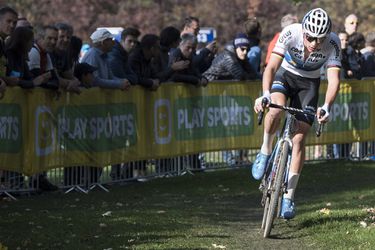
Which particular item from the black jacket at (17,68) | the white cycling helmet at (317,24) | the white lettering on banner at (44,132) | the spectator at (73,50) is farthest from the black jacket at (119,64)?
the white cycling helmet at (317,24)

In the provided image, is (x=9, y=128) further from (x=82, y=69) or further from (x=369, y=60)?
(x=369, y=60)

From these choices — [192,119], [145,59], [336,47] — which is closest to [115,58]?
[145,59]

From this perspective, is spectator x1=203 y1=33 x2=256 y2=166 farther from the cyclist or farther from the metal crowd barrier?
the cyclist

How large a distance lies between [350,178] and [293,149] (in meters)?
A: 6.10

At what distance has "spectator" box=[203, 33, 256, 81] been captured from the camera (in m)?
18.4

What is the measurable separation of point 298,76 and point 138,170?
5929 mm

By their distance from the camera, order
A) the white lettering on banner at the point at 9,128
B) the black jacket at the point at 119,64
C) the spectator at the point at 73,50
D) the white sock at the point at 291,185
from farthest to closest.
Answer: the black jacket at the point at 119,64 → the spectator at the point at 73,50 → the white lettering on banner at the point at 9,128 → the white sock at the point at 291,185

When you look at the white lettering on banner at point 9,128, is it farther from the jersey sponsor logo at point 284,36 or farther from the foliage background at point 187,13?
the foliage background at point 187,13

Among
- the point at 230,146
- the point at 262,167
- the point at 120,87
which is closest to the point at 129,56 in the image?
the point at 120,87

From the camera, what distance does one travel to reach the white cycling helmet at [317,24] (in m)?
10.6

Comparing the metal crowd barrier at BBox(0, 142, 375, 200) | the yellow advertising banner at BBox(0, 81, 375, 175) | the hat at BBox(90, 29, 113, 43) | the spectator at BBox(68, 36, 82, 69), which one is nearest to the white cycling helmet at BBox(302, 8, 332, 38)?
the yellow advertising banner at BBox(0, 81, 375, 175)

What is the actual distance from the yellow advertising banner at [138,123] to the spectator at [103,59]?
0.16 m

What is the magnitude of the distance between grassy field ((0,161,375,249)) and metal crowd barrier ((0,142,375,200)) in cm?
23

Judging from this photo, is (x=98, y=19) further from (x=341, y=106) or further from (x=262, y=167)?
(x=262, y=167)
